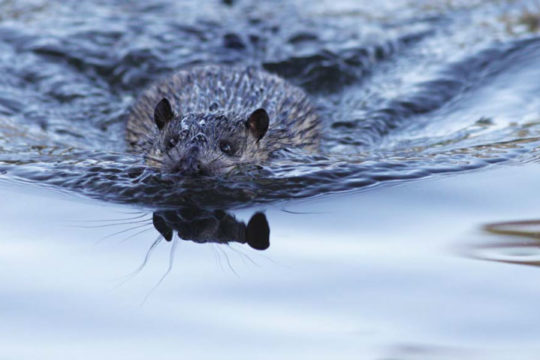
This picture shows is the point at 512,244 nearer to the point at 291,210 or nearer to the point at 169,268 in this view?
the point at 291,210

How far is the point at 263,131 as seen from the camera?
6.76 m

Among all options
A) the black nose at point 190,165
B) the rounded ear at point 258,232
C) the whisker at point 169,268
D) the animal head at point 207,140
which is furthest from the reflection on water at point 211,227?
the animal head at point 207,140

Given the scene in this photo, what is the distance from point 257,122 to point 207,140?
0.58 metres

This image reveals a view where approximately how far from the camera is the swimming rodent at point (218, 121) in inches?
246

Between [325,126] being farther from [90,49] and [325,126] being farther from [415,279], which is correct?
[415,279]

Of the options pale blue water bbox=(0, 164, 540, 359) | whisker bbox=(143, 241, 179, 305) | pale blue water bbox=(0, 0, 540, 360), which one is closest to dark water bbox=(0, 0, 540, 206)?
pale blue water bbox=(0, 0, 540, 360)

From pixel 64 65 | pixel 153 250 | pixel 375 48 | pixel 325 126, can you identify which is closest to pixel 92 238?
pixel 153 250

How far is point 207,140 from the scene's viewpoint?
20.6 feet

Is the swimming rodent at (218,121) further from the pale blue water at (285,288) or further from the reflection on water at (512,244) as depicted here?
the reflection on water at (512,244)

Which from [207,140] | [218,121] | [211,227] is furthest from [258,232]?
[218,121]

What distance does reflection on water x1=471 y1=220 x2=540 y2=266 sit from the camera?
4.93 metres

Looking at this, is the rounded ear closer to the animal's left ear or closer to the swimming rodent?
the swimming rodent

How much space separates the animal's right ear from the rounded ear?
4.81 ft

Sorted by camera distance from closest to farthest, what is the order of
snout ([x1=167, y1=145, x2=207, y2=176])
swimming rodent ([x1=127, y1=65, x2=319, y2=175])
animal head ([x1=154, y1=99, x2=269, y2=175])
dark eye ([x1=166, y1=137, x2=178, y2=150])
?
snout ([x1=167, y1=145, x2=207, y2=176])
animal head ([x1=154, y1=99, x2=269, y2=175])
swimming rodent ([x1=127, y1=65, x2=319, y2=175])
dark eye ([x1=166, y1=137, x2=178, y2=150])
